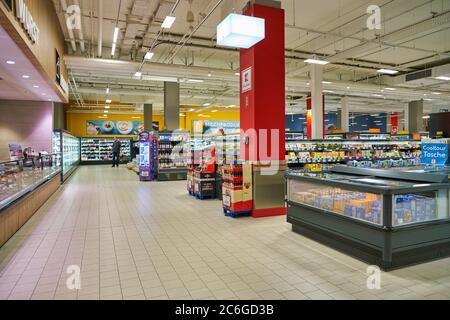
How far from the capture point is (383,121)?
1222 inches

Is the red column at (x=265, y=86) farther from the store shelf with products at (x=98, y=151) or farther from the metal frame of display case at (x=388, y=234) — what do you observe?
the store shelf with products at (x=98, y=151)

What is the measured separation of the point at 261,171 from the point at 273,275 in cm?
316

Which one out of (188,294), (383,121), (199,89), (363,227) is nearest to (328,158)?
(363,227)

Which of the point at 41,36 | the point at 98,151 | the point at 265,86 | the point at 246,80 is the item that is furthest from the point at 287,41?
the point at 98,151

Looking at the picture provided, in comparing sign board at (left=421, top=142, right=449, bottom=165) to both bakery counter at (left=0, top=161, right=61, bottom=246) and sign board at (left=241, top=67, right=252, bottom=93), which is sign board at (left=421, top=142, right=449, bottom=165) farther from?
bakery counter at (left=0, top=161, right=61, bottom=246)

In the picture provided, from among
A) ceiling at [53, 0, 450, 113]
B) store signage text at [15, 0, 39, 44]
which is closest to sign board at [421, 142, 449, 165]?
ceiling at [53, 0, 450, 113]

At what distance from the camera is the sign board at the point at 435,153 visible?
5262 millimetres

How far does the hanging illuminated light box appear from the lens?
520cm

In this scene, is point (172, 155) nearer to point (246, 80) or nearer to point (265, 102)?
point (246, 80)

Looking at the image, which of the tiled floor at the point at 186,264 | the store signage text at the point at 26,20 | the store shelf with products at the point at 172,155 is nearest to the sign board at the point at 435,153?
the tiled floor at the point at 186,264

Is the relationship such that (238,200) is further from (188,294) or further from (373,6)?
(373,6)

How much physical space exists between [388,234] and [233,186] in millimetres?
3271

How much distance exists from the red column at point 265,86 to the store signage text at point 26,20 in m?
3.96

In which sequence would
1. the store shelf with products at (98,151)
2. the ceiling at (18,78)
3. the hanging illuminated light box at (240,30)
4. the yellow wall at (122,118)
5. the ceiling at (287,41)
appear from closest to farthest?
1. the hanging illuminated light box at (240,30)
2. the ceiling at (18,78)
3. the ceiling at (287,41)
4. the store shelf with products at (98,151)
5. the yellow wall at (122,118)
